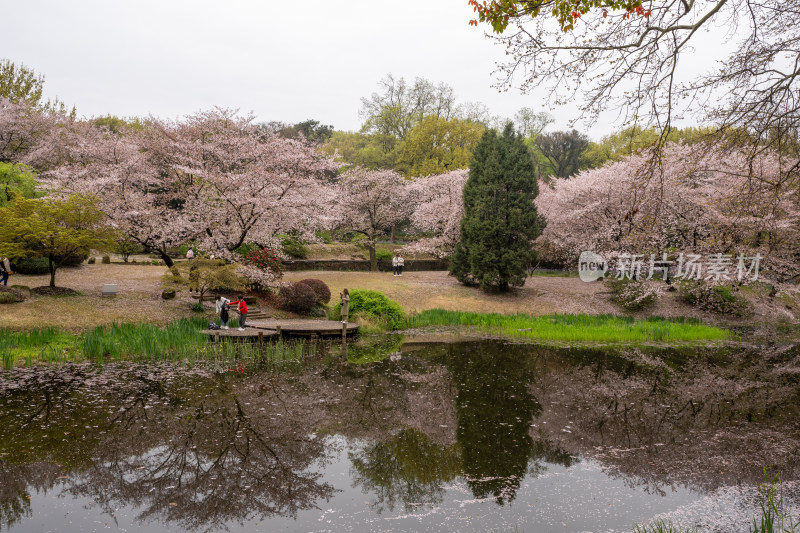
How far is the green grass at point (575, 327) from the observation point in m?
19.4

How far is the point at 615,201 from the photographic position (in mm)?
27297

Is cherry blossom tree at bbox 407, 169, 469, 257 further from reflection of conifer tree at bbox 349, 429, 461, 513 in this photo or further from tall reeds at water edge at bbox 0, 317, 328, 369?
reflection of conifer tree at bbox 349, 429, 461, 513

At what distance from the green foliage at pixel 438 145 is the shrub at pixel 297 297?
782 inches

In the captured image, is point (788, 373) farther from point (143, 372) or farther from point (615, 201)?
point (143, 372)

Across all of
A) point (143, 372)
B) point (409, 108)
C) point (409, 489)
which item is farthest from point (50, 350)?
point (409, 108)

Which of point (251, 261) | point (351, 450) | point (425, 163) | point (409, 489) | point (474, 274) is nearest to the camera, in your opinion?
point (409, 489)

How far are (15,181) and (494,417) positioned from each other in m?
25.7

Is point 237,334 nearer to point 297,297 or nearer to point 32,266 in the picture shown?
point 297,297

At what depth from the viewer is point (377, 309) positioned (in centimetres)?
2108

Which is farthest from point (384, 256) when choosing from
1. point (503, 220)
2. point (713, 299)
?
point (713, 299)

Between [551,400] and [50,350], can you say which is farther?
[50,350]

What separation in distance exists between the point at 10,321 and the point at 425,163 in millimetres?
28751

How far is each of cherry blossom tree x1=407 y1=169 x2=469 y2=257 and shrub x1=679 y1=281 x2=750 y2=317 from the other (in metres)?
12.0

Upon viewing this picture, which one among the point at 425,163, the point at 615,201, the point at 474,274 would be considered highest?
the point at 425,163
